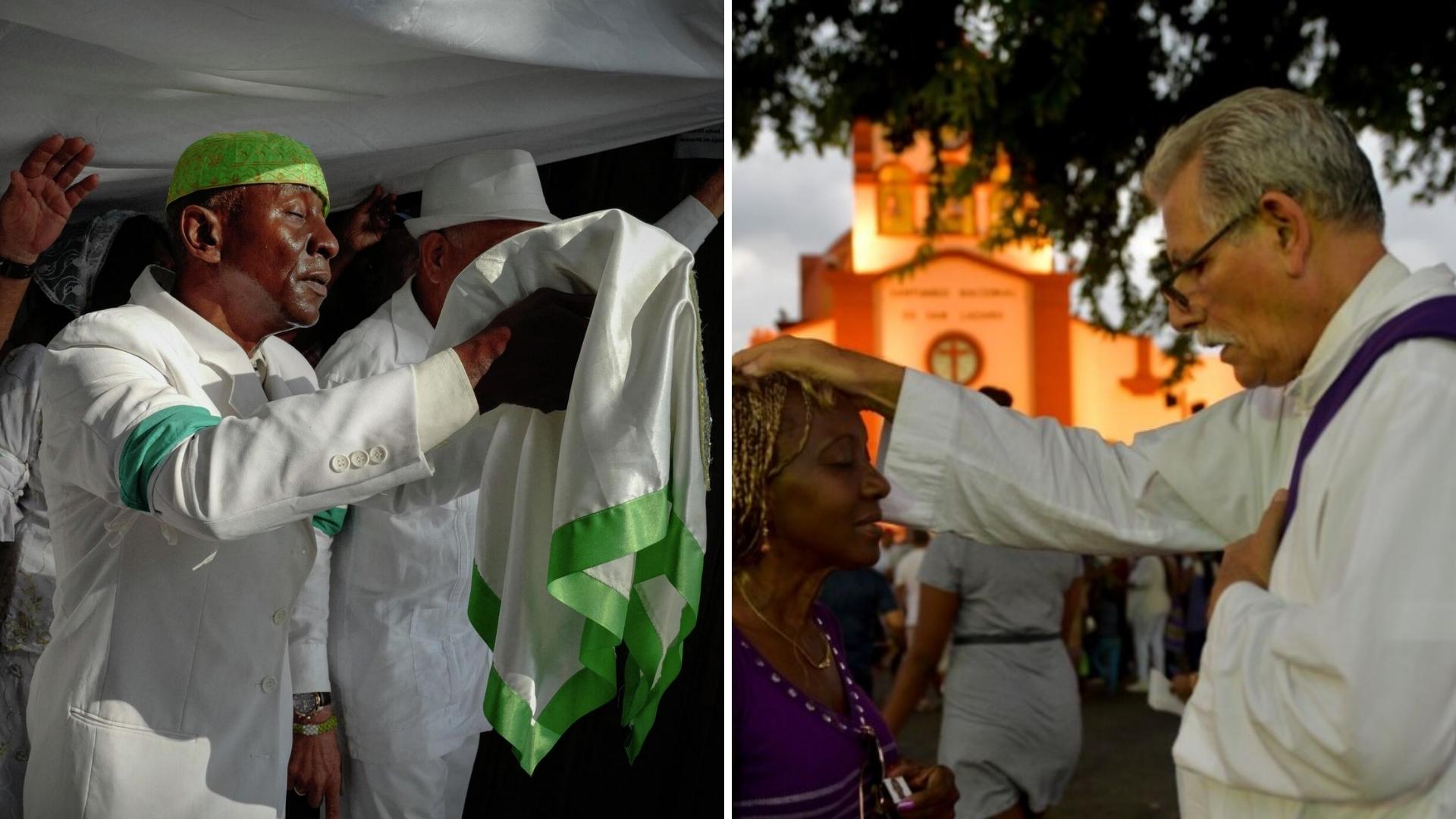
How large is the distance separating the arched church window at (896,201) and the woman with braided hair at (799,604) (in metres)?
27.1

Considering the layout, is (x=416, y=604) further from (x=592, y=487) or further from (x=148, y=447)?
(x=148, y=447)

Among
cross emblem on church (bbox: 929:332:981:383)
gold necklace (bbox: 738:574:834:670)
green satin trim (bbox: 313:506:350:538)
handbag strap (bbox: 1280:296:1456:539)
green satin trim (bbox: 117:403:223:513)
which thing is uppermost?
cross emblem on church (bbox: 929:332:981:383)

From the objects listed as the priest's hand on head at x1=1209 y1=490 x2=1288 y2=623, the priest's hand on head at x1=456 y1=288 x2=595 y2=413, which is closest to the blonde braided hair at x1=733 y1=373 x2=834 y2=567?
the priest's hand on head at x1=456 y1=288 x2=595 y2=413

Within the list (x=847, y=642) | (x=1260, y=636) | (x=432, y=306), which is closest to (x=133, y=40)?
(x=432, y=306)

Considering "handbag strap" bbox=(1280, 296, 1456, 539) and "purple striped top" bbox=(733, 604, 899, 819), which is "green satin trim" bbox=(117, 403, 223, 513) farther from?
"handbag strap" bbox=(1280, 296, 1456, 539)

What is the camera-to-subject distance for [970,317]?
30.2 m

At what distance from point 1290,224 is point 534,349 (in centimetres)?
109

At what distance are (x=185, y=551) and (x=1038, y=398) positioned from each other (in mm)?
29733

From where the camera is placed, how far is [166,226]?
2.22 m

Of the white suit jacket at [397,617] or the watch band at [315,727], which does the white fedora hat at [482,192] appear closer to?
the white suit jacket at [397,617]

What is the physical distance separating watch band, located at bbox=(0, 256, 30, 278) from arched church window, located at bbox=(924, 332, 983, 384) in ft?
86.2

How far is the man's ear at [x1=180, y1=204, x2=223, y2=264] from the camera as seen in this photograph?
2.19 m

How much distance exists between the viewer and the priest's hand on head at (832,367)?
2344 millimetres

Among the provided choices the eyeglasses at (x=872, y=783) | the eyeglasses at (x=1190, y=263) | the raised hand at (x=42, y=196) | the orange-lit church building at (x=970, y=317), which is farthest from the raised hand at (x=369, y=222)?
the orange-lit church building at (x=970, y=317)
